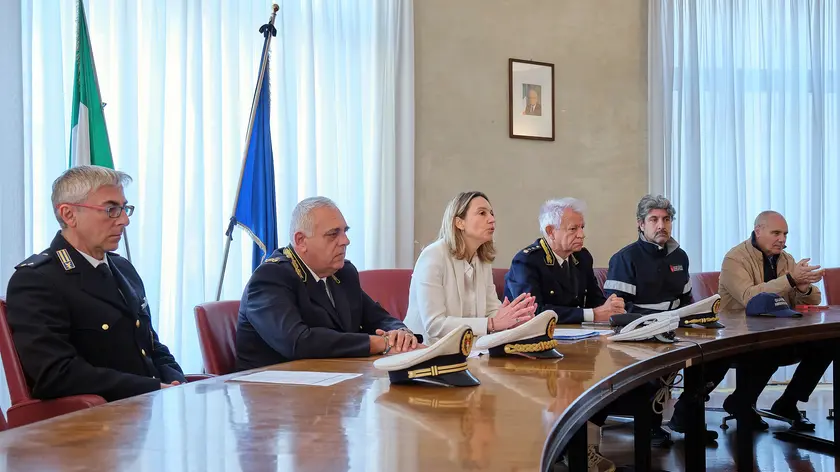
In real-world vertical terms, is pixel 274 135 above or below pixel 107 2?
below

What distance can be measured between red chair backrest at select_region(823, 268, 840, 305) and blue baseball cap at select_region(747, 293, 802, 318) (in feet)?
4.33

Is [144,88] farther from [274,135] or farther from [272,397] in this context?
[272,397]

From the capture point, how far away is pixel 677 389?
5.29 meters

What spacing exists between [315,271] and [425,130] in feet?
8.58

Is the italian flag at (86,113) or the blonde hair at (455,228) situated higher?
the italian flag at (86,113)

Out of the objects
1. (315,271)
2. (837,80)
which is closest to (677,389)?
(837,80)

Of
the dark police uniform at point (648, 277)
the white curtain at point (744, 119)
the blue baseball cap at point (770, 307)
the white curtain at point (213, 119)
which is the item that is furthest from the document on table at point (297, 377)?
the white curtain at point (744, 119)

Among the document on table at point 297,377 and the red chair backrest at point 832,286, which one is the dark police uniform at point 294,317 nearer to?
the document on table at point 297,377

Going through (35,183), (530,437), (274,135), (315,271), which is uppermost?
(274,135)

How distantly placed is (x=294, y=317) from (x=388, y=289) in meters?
1.45

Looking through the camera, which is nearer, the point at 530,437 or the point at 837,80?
the point at 530,437

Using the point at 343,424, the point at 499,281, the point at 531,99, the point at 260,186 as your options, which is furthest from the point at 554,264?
the point at 343,424

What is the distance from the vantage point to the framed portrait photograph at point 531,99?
5461mm

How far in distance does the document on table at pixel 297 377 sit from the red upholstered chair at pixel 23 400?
458mm
